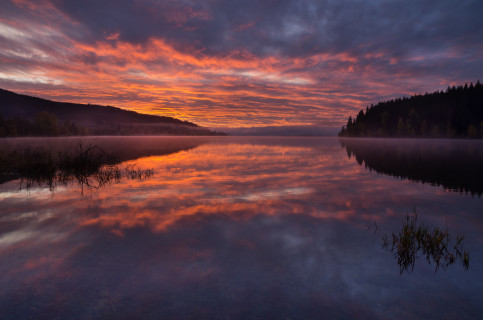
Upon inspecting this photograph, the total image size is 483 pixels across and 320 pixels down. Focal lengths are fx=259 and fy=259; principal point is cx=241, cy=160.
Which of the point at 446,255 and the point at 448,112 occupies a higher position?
the point at 448,112

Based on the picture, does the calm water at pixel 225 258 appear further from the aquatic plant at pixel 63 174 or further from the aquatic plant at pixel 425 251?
the aquatic plant at pixel 63 174

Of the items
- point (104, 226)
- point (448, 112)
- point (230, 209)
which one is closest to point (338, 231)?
point (230, 209)

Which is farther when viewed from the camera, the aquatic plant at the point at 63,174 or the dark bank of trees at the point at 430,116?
the dark bank of trees at the point at 430,116

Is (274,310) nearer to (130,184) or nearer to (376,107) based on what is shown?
(130,184)

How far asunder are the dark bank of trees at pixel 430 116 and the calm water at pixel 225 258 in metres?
149

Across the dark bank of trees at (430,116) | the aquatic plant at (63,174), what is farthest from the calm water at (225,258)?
the dark bank of trees at (430,116)

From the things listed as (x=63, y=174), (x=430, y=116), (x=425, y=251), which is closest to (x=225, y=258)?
(x=425, y=251)

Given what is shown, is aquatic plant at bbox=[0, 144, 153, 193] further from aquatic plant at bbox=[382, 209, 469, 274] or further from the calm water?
aquatic plant at bbox=[382, 209, 469, 274]

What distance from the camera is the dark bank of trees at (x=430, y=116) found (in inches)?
5005

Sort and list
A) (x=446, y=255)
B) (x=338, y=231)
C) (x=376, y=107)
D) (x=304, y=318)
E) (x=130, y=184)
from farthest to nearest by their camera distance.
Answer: (x=376, y=107), (x=130, y=184), (x=338, y=231), (x=446, y=255), (x=304, y=318)

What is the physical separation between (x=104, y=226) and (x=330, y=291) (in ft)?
24.1

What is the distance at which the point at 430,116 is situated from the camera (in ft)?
481

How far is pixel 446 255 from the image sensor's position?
6.68m

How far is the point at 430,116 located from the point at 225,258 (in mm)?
178674
